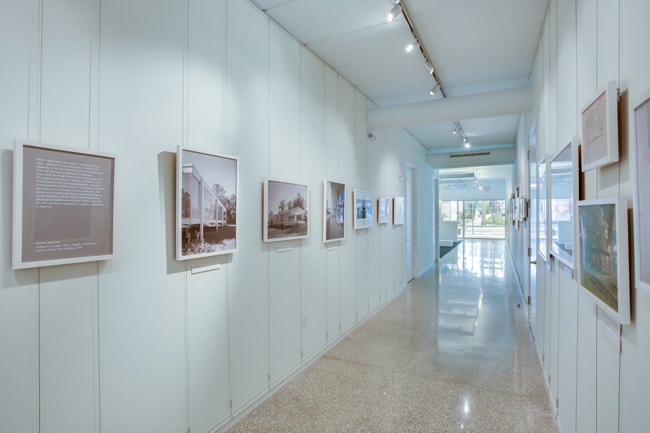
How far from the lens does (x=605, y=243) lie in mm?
1464

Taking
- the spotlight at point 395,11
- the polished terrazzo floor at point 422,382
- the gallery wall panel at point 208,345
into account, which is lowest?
the polished terrazzo floor at point 422,382

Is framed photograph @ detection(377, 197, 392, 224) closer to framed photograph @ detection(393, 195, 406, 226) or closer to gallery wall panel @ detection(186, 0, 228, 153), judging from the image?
framed photograph @ detection(393, 195, 406, 226)

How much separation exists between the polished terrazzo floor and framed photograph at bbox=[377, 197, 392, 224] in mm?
1796

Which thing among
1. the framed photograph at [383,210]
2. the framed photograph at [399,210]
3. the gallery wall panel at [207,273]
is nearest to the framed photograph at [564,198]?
the gallery wall panel at [207,273]

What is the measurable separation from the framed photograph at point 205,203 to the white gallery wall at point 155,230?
0.08 meters

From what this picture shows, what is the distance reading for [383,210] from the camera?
21.8 feet

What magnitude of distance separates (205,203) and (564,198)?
8.67 ft

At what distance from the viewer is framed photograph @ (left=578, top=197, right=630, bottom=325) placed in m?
1.28

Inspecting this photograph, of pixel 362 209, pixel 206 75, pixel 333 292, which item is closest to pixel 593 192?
pixel 206 75

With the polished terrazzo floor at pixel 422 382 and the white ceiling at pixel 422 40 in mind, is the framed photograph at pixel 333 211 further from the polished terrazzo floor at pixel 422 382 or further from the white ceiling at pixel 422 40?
the white ceiling at pixel 422 40

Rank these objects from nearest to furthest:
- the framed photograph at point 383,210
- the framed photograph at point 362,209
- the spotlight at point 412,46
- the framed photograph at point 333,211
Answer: the spotlight at point 412,46 → the framed photograph at point 333,211 → the framed photograph at point 362,209 → the framed photograph at point 383,210

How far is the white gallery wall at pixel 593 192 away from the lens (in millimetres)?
1238

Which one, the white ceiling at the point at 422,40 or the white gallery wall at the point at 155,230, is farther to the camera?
the white ceiling at the point at 422,40

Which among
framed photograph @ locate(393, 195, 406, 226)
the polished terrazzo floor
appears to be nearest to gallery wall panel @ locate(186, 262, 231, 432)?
the polished terrazzo floor
